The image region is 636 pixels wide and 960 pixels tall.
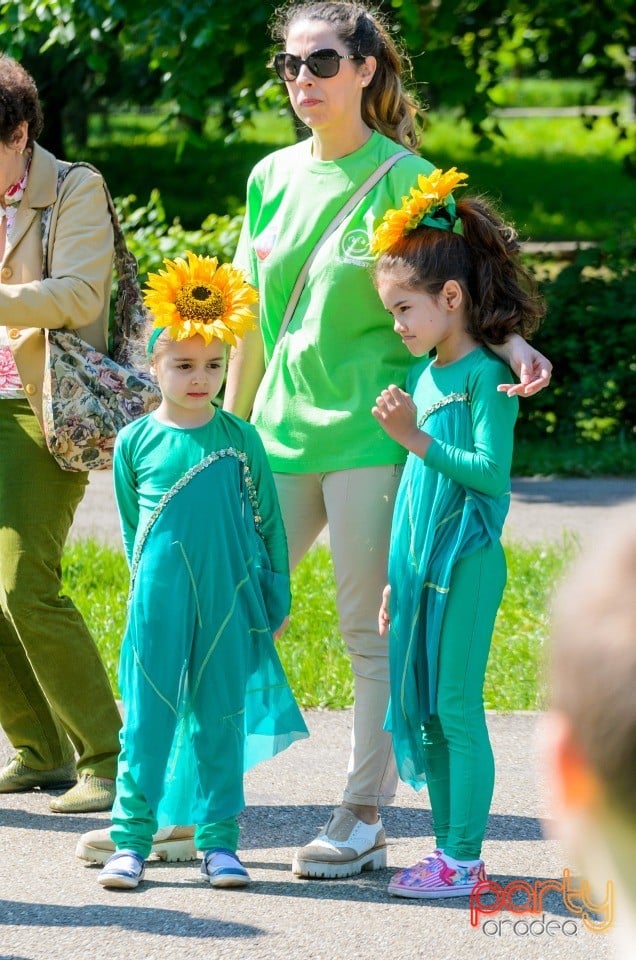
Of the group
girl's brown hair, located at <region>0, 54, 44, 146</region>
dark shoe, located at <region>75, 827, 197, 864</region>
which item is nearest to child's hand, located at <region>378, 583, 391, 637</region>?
dark shoe, located at <region>75, 827, 197, 864</region>

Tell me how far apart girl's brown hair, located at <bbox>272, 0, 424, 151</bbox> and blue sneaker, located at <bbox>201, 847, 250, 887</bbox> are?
1.89 m

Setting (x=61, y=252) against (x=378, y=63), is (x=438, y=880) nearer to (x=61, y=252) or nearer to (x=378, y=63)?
(x=61, y=252)

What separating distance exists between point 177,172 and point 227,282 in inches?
772

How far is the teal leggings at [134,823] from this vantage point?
349cm

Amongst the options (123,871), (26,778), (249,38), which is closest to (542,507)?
(249,38)

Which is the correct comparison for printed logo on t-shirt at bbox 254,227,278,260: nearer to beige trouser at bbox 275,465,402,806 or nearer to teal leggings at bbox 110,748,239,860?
beige trouser at bbox 275,465,402,806

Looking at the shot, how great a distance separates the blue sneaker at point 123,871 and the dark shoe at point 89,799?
0.57 meters

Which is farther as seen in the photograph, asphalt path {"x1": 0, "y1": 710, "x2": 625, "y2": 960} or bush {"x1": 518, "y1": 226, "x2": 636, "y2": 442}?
bush {"x1": 518, "y1": 226, "x2": 636, "y2": 442}

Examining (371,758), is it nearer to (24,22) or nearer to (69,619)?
(69,619)

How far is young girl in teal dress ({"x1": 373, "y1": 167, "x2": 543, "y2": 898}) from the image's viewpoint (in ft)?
11.2

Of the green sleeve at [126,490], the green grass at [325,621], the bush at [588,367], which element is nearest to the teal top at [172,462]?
the green sleeve at [126,490]

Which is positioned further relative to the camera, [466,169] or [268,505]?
[466,169]

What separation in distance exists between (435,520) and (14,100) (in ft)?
5.21

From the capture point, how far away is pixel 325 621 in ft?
19.1
